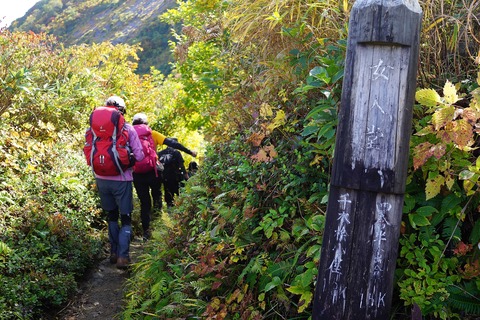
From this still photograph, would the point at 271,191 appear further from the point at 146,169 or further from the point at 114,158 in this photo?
the point at 146,169

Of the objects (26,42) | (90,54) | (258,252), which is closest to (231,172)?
(258,252)

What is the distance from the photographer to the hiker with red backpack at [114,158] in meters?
5.55

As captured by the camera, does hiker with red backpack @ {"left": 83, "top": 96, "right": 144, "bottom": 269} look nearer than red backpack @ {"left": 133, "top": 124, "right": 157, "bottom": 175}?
Yes

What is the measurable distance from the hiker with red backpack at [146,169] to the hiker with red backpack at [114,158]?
30.9 inches

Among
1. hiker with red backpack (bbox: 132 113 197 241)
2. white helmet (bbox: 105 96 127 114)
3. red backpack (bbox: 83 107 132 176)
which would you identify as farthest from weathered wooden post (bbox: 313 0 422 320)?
hiker with red backpack (bbox: 132 113 197 241)

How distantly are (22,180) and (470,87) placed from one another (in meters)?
5.74

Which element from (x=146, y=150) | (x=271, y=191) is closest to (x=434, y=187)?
(x=271, y=191)

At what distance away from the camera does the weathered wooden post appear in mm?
2396

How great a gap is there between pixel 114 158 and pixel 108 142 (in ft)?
0.65

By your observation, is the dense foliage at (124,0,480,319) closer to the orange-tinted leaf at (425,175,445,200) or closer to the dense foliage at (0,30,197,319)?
the orange-tinted leaf at (425,175,445,200)

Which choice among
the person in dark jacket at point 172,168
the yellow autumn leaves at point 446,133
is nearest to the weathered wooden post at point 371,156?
the yellow autumn leaves at point 446,133

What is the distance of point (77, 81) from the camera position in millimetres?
10328

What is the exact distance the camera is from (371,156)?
242 cm

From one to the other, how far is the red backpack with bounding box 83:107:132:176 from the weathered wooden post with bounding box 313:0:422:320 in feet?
12.0
